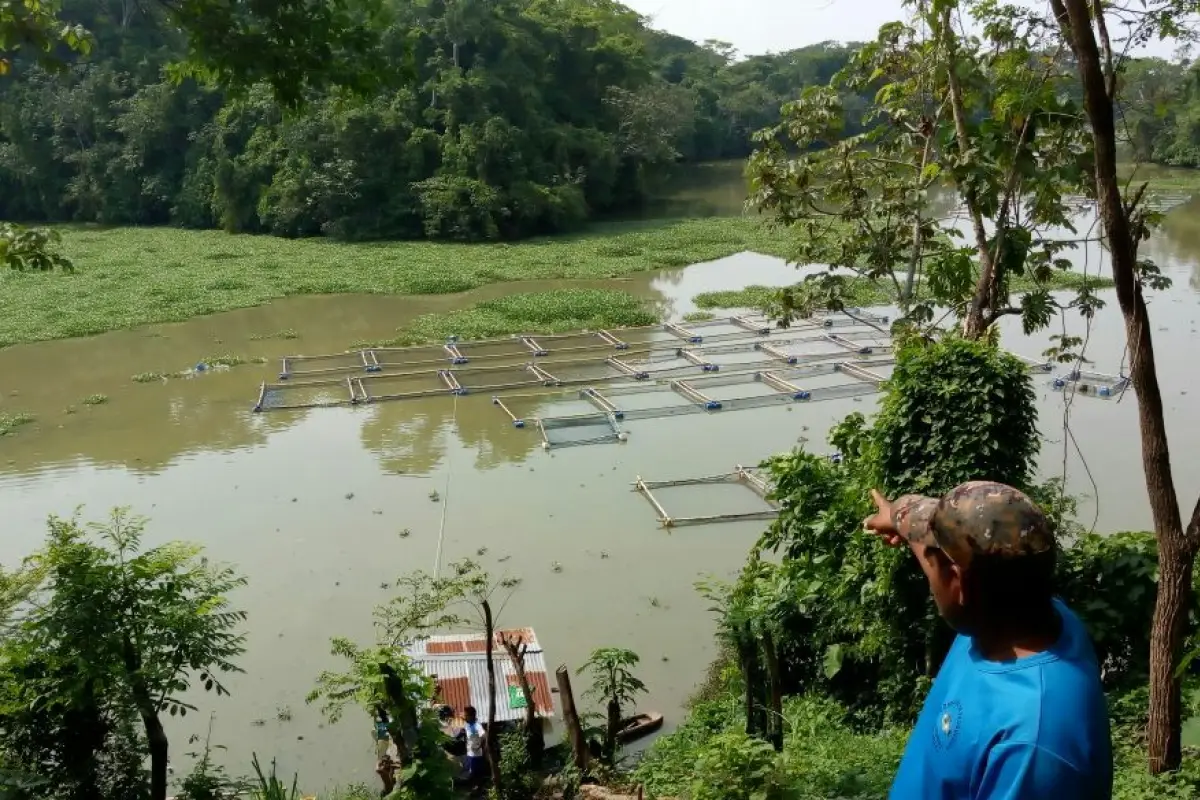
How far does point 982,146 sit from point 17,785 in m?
4.68

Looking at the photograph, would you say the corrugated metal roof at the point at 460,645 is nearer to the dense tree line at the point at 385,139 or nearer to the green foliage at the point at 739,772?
the green foliage at the point at 739,772

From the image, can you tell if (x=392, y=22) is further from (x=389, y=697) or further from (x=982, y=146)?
(x=389, y=697)

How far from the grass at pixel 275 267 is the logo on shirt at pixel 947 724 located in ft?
50.5

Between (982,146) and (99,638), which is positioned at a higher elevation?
(982,146)

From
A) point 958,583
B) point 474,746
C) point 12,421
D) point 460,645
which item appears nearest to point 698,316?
point 12,421

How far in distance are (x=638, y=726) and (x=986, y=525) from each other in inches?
204

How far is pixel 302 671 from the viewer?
6.89 metres

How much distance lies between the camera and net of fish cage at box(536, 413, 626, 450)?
1145 cm

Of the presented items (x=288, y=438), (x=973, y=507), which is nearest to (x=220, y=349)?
(x=288, y=438)

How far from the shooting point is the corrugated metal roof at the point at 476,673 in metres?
5.97

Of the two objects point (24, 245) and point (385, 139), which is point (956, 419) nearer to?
point (24, 245)

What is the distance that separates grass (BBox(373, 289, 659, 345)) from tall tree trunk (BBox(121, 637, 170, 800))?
12.0 metres

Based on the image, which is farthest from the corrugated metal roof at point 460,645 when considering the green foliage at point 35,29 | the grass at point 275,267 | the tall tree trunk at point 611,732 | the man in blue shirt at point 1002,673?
the grass at point 275,267

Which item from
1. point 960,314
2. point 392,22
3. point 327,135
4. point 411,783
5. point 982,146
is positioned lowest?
point 411,783
